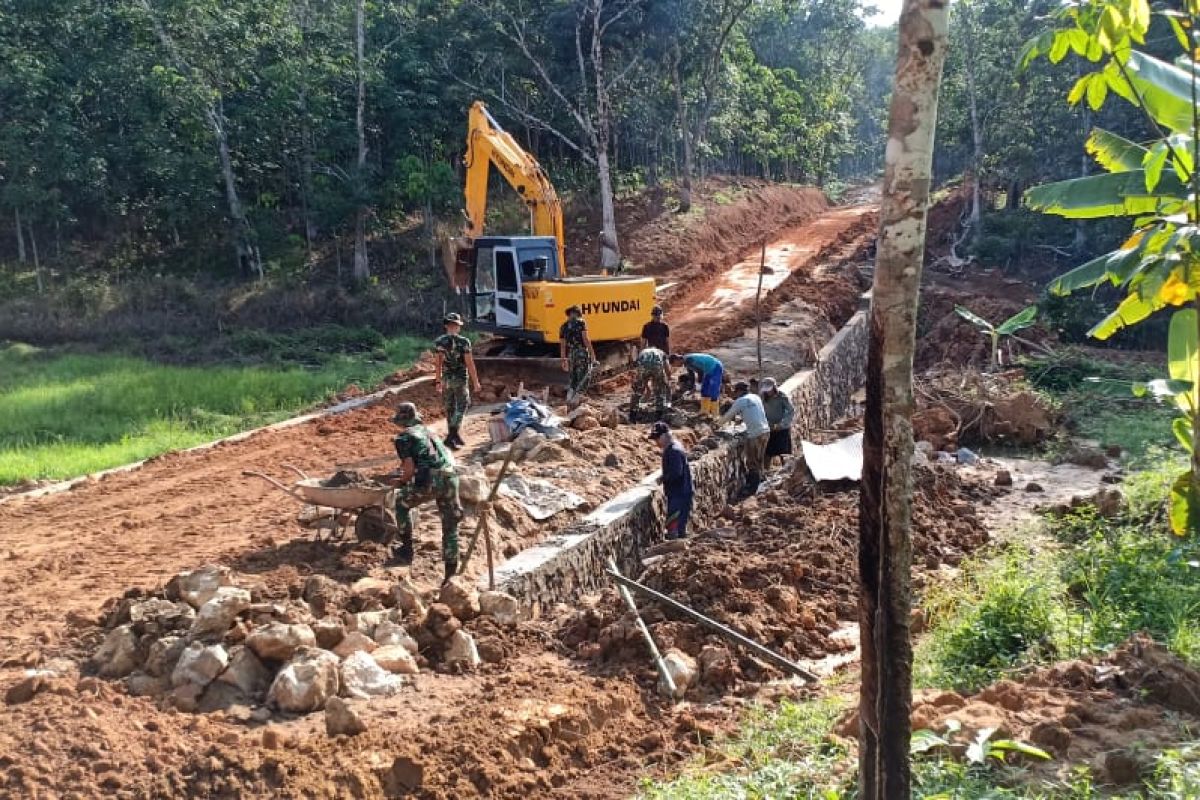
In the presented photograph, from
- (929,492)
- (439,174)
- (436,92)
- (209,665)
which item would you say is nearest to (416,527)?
(209,665)

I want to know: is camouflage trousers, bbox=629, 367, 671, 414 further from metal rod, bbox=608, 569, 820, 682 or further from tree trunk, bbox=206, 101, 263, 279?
tree trunk, bbox=206, 101, 263, 279

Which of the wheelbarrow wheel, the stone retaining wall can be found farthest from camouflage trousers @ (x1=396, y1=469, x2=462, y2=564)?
the stone retaining wall

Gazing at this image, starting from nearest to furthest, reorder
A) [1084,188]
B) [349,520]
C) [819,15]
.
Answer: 1. [1084,188]
2. [349,520]
3. [819,15]

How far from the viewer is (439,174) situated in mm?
26297

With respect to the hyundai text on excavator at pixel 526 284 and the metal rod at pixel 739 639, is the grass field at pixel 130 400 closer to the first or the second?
the hyundai text on excavator at pixel 526 284

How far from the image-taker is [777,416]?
12.7 meters

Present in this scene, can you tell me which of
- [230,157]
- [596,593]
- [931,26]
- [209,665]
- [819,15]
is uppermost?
[819,15]

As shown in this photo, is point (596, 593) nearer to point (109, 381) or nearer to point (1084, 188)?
point (1084, 188)

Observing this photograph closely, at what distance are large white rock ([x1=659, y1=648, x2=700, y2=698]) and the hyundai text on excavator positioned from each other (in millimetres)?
8934

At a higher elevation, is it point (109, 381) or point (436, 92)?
point (436, 92)

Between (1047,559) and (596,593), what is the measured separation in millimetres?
4227

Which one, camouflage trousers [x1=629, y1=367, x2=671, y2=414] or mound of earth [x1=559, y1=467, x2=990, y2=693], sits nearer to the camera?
mound of earth [x1=559, y1=467, x2=990, y2=693]

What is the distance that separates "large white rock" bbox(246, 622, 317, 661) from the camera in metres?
6.63

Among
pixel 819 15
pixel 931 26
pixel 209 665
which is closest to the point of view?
pixel 931 26
